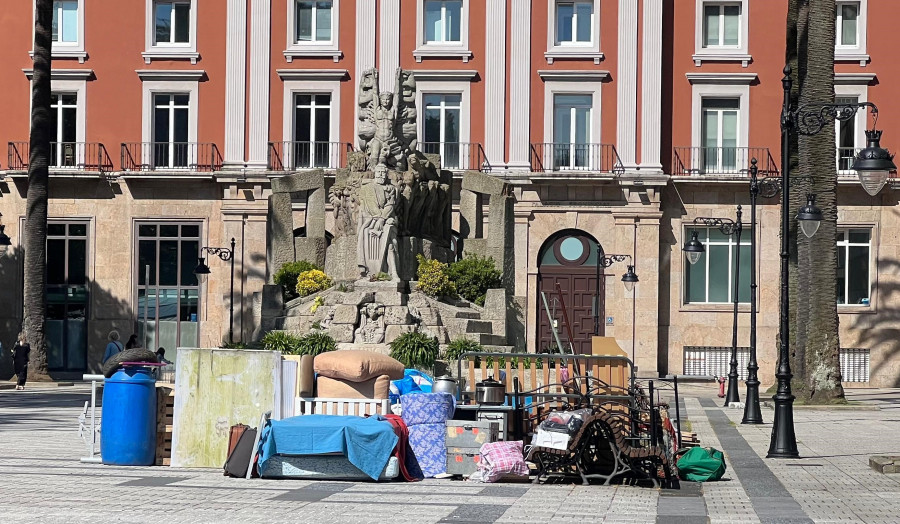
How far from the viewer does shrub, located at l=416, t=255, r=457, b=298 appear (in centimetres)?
2939

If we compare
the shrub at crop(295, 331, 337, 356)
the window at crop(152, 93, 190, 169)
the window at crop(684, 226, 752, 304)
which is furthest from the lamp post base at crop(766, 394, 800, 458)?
the window at crop(152, 93, 190, 169)

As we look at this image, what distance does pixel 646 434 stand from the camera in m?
17.3

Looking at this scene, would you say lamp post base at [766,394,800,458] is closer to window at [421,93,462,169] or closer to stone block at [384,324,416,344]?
stone block at [384,324,416,344]

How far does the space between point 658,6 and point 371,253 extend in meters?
22.0

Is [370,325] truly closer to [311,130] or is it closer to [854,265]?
[311,130]

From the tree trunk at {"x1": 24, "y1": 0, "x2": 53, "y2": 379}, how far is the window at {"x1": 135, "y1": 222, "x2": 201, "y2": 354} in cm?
910

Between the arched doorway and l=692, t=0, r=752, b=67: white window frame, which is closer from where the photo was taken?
the arched doorway

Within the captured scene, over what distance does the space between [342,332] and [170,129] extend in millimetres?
23379

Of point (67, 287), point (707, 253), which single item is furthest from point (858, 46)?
point (67, 287)

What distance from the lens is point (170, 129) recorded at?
49906 mm

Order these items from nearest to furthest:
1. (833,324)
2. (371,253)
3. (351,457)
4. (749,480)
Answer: (351,457), (749,480), (371,253), (833,324)

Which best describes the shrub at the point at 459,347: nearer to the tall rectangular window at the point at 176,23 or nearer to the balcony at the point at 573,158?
the balcony at the point at 573,158

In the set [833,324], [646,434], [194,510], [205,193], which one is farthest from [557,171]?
[194,510]

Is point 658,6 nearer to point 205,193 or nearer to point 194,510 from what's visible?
point 205,193
